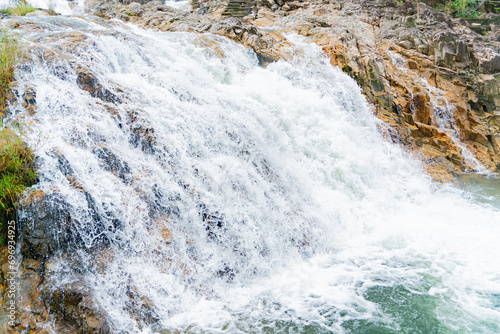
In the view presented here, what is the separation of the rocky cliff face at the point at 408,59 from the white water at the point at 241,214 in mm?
2541

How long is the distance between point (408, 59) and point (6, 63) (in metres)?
11.4

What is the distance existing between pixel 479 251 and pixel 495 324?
1.83m

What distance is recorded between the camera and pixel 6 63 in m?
5.26

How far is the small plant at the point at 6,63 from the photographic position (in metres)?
5.04

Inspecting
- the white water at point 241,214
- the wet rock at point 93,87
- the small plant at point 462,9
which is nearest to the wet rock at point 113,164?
the white water at point 241,214

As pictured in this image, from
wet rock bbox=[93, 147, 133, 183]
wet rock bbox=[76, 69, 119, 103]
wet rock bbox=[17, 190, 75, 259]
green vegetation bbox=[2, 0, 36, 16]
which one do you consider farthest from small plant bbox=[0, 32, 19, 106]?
green vegetation bbox=[2, 0, 36, 16]

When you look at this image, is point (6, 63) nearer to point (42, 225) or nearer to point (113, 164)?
point (113, 164)

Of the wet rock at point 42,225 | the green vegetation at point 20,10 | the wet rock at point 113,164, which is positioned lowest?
the wet rock at point 42,225

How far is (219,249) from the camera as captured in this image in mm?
4969

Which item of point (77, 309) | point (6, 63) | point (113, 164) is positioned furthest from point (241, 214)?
point (6, 63)

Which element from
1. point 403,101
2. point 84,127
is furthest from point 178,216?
point 403,101

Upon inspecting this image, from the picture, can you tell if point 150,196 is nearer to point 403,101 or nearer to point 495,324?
point 495,324

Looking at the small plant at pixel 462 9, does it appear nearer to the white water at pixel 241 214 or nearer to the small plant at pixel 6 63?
the white water at pixel 241 214

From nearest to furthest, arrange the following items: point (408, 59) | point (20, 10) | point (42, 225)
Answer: point (42, 225), point (20, 10), point (408, 59)
